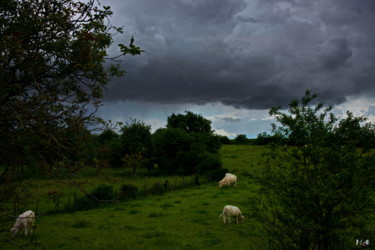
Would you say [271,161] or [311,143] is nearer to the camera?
[311,143]

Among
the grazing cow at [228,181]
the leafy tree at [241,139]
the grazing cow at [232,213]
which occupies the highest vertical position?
the leafy tree at [241,139]

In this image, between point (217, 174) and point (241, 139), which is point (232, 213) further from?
point (241, 139)

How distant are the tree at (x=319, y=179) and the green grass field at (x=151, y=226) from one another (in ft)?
4.52

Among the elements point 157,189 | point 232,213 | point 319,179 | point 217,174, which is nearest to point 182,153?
point 217,174

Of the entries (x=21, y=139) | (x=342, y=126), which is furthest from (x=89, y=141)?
(x=342, y=126)

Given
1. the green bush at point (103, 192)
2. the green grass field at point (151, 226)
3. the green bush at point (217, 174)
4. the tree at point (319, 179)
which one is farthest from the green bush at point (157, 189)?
the tree at point (319, 179)

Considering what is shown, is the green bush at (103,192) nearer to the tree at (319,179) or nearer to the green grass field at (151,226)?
the green grass field at (151,226)

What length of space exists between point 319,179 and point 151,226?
1419 cm

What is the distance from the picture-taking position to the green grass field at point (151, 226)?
16.8 m

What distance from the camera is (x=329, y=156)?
8.89m

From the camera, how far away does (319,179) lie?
8867mm

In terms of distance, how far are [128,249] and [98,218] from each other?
8485 mm

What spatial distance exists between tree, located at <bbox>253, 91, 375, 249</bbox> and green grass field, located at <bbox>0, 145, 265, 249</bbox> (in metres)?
1.38

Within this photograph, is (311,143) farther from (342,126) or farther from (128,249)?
(128,249)
